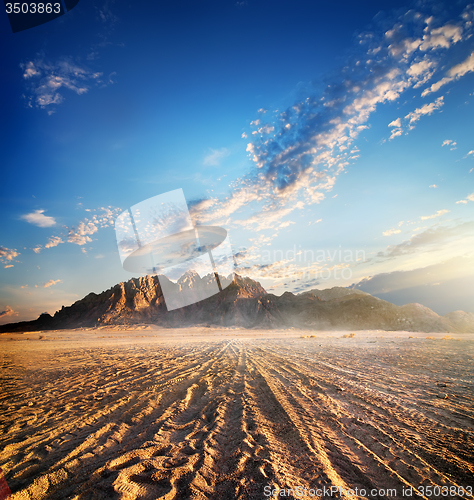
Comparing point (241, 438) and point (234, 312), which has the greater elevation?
point (241, 438)

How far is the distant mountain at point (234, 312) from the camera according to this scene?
74.0m

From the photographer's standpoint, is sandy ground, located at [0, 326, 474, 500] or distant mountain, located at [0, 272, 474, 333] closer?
sandy ground, located at [0, 326, 474, 500]

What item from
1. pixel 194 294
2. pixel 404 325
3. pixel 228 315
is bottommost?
pixel 404 325

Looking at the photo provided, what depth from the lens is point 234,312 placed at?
9556 cm

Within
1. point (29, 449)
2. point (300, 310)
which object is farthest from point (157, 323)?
point (29, 449)

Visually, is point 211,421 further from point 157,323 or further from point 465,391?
A: point 157,323

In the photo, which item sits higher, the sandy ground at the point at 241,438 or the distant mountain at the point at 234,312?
the sandy ground at the point at 241,438

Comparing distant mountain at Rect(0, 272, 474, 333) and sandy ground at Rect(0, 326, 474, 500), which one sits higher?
sandy ground at Rect(0, 326, 474, 500)

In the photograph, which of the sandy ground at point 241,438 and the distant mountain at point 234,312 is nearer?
the sandy ground at point 241,438

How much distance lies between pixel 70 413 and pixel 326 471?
536cm

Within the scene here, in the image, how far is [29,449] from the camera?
332 centimetres

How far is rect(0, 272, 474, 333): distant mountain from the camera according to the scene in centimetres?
7400

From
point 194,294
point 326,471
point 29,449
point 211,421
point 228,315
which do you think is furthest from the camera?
point 194,294

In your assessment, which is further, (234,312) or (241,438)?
(234,312)
